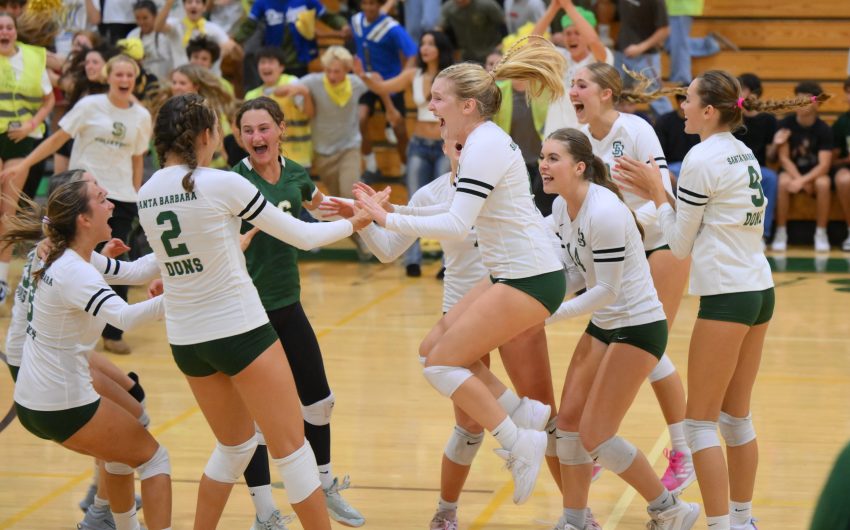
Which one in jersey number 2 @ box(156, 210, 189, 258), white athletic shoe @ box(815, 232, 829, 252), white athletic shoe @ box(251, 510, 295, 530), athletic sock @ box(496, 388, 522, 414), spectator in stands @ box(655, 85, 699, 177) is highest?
jersey number 2 @ box(156, 210, 189, 258)

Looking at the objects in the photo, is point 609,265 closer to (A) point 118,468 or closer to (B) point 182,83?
(A) point 118,468

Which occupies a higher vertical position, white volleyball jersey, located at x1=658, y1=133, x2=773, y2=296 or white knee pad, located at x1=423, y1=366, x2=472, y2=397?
white volleyball jersey, located at x1=658, y1=133, x2=773, y2=296

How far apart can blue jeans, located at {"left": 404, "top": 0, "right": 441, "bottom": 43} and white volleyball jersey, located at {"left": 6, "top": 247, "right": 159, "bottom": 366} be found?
764 cm

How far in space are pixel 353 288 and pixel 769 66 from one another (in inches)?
231

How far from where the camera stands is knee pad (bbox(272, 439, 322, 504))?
4242 mm

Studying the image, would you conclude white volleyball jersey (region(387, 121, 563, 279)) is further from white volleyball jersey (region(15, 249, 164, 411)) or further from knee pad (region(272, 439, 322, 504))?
white volleyball jersey (region(15, 249, 164, 411))

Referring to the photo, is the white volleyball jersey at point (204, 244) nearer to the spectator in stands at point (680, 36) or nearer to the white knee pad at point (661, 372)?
the white knee pad at point (661, 372)

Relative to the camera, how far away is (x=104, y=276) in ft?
15.8

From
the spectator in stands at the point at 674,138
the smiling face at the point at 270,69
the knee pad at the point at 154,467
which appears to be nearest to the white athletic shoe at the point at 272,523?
the knee pad at the point at 154,467

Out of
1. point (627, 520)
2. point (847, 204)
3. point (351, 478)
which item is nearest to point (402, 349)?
point (351, 478)

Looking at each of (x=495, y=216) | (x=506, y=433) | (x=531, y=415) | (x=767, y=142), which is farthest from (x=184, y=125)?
(x=767, y=142)

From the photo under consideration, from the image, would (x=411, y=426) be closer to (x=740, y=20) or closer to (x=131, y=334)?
(x=131, y=334)

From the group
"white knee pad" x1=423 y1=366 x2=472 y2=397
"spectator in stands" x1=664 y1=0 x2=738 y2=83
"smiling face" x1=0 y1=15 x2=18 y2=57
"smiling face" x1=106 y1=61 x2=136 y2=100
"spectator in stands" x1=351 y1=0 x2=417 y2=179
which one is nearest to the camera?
"white knee pad" x1=423 y1=366 x2=472 y2=397

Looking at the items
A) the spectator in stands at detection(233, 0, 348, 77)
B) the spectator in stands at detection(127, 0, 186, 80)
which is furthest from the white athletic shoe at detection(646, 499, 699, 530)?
the spectator in stands at detection(127, 0, 186, 80)
